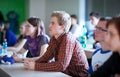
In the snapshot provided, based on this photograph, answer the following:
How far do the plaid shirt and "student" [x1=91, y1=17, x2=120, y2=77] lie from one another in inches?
23.1

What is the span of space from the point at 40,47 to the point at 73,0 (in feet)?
15.5

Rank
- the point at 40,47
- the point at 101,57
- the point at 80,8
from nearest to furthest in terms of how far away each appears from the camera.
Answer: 1. the point at 101,57
2. the point at 40,47
3. the point at 80,8

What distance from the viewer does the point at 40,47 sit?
318cm

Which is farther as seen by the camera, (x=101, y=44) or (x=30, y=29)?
(x=30, y=29)

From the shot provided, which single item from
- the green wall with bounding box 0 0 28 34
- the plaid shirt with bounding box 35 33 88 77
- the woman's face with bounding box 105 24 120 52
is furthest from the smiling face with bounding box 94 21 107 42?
the green wall with bounding box 0 0 28 34

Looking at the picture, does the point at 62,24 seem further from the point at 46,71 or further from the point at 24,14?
the point at 24,14

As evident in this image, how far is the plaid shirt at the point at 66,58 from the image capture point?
2342mm

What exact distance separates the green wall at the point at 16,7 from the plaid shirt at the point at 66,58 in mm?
6025

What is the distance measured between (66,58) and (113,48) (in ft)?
2.68

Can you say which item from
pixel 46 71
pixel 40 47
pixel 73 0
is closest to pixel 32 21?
pixel 40 47

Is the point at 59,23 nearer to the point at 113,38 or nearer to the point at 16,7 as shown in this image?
the point at 113,38

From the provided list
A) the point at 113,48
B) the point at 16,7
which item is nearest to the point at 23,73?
the point at 113,48

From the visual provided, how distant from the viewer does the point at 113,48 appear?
1580 mm

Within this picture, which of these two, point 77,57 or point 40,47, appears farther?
point 40,47
